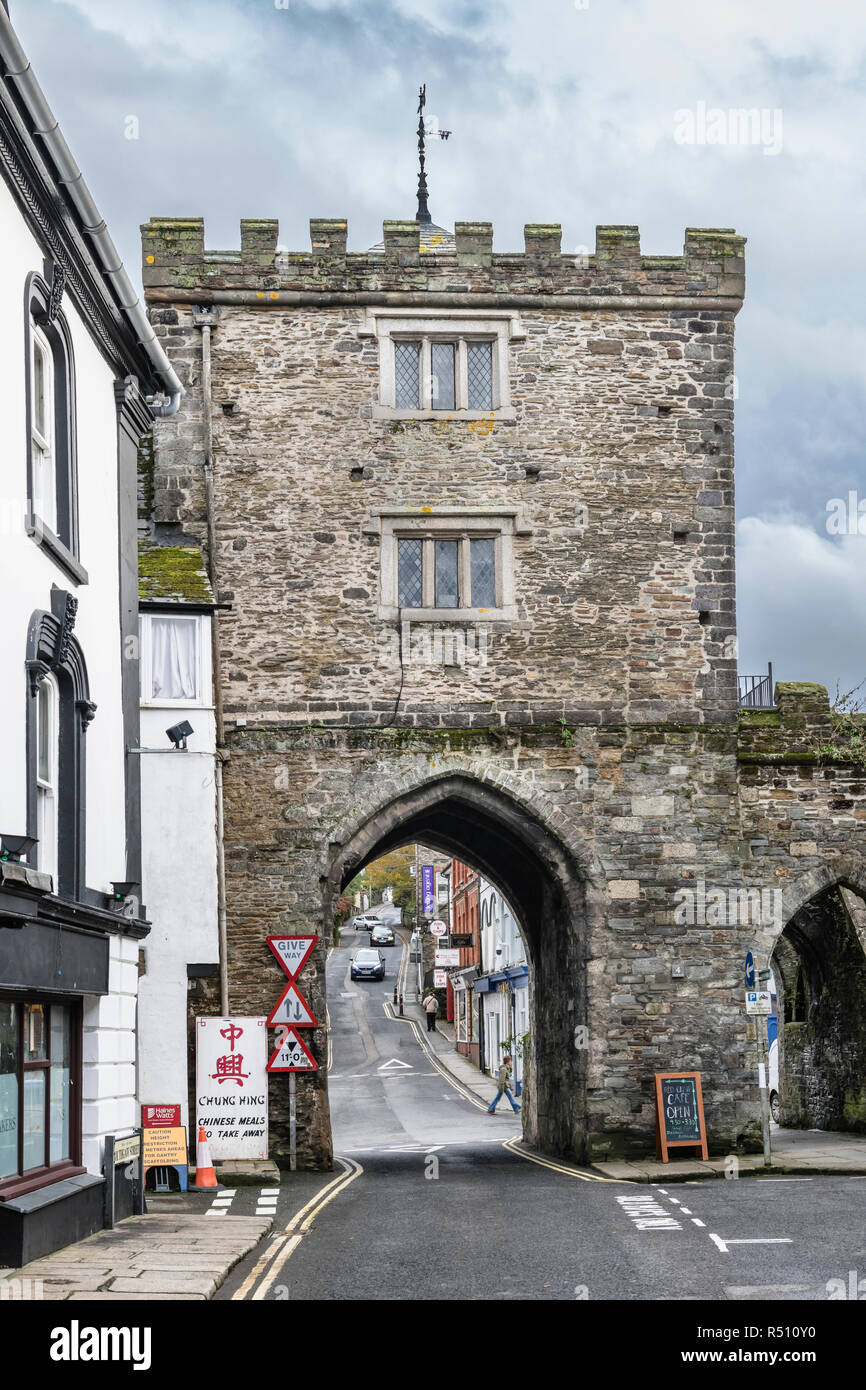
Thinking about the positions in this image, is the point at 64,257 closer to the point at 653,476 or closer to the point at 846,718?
the point at 653,476

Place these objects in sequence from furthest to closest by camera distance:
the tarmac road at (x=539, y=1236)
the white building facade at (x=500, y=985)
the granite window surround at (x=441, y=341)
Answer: the white building facade at (x=500, y=985)
the granite window surround at (x=441, y=341)
the tarmac road at (x=539, y=1236)

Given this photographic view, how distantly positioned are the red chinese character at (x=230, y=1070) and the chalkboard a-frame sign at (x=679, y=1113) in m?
5.03

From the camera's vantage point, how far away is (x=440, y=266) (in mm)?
21359

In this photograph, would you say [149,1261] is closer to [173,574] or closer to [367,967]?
[173,574]

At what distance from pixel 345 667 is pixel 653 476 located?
469cm

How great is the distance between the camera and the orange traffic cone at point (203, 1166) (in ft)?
55.3

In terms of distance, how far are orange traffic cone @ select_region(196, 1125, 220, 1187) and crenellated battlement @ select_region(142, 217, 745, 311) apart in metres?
10.5

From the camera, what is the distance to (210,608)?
18.5m

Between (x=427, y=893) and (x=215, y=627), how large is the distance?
46.6m

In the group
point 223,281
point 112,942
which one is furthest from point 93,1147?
point 223,281

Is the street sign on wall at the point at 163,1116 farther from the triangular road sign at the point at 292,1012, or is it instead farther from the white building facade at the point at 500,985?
the white building facade at the point at 500,985

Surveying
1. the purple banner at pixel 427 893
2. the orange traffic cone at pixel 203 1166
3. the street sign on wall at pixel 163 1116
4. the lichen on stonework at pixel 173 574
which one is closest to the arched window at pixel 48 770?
the street sign on wall at pixel 163 1116

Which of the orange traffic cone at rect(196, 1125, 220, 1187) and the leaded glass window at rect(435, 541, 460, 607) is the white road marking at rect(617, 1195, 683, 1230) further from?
the leaded glass window at rect(435, 541, 460, 607)

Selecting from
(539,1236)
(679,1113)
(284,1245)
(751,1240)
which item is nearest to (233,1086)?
(679,1113)
